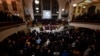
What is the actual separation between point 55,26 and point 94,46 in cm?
2099

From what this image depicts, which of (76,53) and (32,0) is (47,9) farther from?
(76,53)

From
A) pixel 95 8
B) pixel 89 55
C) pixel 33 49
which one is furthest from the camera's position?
pixel 95 8

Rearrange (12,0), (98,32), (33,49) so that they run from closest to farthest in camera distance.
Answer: (33,49) → (98,32) → (12,0)

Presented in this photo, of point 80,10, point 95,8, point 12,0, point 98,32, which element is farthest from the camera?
point 80,10

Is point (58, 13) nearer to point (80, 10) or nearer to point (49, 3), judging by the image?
point (49, 3)

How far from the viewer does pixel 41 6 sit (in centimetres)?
4259

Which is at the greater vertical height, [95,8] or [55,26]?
[95,8]

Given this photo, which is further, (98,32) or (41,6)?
(41,6)

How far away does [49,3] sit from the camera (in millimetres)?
43156

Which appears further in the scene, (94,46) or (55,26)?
(55,26)

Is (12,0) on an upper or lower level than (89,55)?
upper

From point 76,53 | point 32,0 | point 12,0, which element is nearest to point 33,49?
point 76,53

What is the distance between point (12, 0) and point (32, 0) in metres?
15.4

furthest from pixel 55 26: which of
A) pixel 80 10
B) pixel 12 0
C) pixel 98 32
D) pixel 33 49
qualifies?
pixel 33 49
